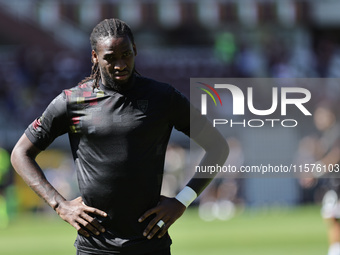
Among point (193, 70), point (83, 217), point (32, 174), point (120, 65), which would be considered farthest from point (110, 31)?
point (193, 70)

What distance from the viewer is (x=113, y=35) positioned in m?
4.86

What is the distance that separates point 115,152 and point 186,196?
0.58 meters

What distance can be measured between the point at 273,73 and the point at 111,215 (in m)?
18.9

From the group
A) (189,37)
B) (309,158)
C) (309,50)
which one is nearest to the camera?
A: (309,158)

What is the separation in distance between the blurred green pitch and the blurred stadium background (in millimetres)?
33

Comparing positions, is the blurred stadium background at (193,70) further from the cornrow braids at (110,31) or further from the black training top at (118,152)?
the cornrow braids at (110,31)

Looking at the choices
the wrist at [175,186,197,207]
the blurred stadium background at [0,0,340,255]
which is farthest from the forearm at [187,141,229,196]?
the blurred stadium background at [0,0,340,255]

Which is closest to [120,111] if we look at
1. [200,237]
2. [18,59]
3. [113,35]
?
[113,35]

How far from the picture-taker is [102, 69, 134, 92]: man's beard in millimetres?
4902

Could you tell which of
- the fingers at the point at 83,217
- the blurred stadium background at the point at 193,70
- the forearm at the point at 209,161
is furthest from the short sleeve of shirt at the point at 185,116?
the blurred stadium background at the point at 193,70

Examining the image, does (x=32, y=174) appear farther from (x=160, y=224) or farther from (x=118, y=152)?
(x=160, y=224)

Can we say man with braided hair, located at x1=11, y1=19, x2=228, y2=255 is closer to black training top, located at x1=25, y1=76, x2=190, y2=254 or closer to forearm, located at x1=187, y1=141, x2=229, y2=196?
black training top, located at x1=25, y1=76, x2=190, y2=254

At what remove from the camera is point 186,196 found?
17.0ft

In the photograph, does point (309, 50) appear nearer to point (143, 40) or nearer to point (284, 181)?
point (143, 40)
